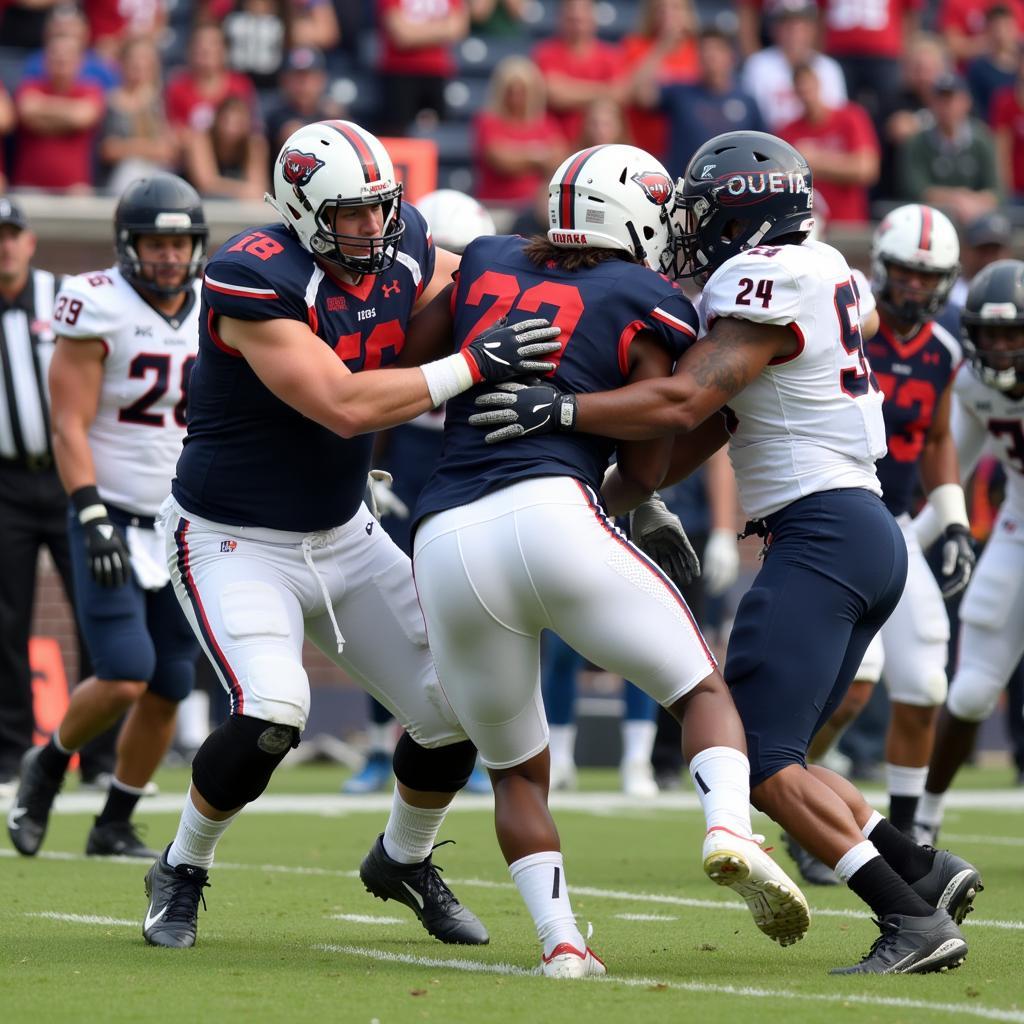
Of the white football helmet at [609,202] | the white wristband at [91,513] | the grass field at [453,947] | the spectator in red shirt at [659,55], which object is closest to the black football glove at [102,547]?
the white wristband at [91,513]

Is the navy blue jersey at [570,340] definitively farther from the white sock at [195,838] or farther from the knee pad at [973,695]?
the knee pad at [973,695]

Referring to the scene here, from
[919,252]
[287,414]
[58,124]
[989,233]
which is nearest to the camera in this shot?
[287,414]

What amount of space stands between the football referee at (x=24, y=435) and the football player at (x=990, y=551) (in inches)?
148

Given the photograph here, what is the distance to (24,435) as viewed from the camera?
8.10m

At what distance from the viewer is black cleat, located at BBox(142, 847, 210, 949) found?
14.9 feet

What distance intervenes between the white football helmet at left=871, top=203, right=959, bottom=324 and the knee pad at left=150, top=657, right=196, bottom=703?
8.53 feet

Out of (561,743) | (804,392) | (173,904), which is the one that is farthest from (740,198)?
(561,743)

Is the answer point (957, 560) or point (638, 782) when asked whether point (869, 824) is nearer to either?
point (957, 560)

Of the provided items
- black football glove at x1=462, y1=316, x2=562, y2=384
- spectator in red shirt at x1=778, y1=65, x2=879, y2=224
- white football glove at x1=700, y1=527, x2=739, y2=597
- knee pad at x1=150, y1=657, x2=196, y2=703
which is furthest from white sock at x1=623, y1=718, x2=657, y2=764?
black football glove at x1=462, y1=316, x2=562, y2=384

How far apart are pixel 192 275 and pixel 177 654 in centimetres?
124

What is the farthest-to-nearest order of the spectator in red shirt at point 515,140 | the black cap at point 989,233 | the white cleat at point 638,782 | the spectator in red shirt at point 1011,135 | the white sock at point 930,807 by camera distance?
the spectator in red shirt at point 1011,135 < the spectator in red shirt at point 515,140 < the black cap at point 989,233 < the white cleat at point 638,782 < the white sock at point 930,807

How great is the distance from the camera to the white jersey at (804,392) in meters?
4.15

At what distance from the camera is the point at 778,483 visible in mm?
4320

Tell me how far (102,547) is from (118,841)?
0.98 meters
